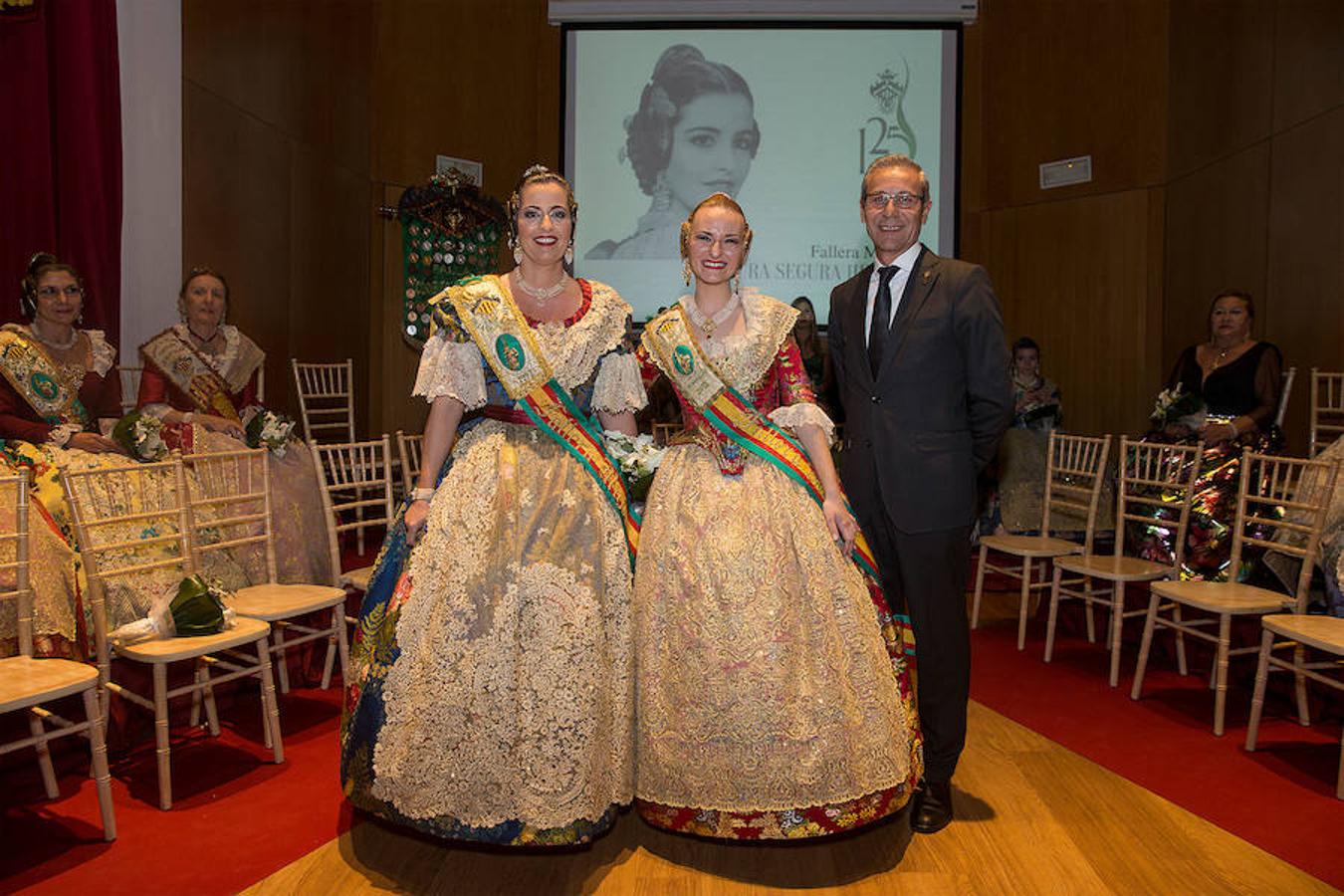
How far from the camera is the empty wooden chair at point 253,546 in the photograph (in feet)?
10.7

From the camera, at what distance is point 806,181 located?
7.66 m

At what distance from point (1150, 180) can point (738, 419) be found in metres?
5.66

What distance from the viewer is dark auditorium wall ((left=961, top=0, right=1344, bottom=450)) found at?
545cm

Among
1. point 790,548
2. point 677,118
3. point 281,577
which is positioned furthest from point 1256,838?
point 677,118

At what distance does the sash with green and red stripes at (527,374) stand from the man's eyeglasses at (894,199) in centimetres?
96

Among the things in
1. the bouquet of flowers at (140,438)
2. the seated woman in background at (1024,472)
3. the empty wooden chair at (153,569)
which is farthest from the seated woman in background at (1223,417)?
the bouquet of flowers at (140,438)

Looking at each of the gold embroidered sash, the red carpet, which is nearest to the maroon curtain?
the gold embroidered sash

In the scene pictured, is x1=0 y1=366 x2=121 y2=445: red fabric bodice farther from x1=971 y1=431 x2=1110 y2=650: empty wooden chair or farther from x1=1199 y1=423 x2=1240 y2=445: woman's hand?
x1=1199 y1=423 x2=1240 y2=445: woman's hand

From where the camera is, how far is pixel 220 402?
15.6 feet

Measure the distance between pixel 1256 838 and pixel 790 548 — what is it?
149cm

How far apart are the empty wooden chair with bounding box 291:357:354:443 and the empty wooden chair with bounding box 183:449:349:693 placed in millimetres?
2358
